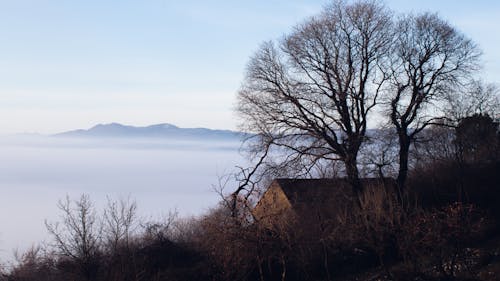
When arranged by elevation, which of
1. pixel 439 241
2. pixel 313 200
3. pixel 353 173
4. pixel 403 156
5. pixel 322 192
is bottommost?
pixel 439 241

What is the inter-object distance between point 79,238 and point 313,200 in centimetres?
950

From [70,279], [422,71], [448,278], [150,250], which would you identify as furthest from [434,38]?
[70,279]

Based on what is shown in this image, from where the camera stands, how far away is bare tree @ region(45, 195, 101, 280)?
1998 cm

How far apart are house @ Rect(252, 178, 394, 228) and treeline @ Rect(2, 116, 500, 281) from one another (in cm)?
23

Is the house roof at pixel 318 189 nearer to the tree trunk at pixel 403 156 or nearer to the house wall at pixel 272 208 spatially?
the house wall at pixel 272 208

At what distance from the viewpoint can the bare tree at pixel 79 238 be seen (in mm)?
19983

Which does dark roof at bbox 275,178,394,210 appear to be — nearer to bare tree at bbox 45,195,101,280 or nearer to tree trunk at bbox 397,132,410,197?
tree trunk at bbox 397,132,410,197

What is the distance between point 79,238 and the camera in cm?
2050

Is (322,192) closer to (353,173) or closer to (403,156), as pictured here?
(353,173)

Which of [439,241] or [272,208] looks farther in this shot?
[272,208]

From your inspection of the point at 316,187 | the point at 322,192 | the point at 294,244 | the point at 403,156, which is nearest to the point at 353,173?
the point at 322,192

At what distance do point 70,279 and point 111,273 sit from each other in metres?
1.66

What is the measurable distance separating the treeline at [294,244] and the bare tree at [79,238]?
0.12 ft

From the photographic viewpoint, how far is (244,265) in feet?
57.2
